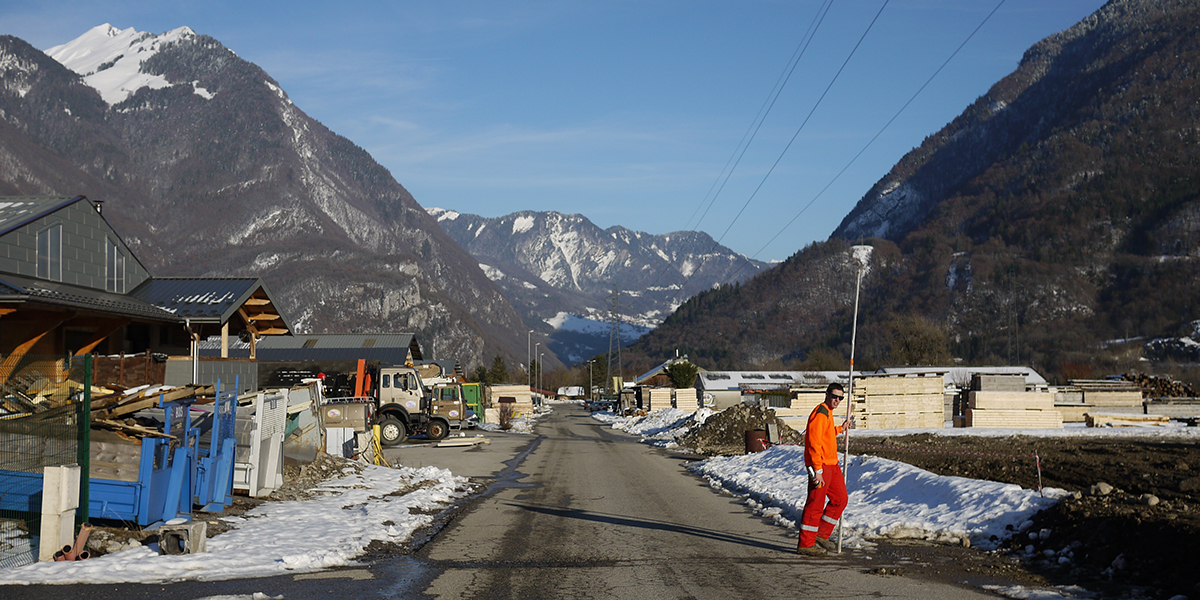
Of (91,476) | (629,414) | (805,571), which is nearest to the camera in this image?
(805,571)

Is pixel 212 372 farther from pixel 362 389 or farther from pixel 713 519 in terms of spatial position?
pixel 713 519

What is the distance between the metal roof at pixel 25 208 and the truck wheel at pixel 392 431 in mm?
11724

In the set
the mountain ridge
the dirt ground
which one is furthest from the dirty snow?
the mountain ridge

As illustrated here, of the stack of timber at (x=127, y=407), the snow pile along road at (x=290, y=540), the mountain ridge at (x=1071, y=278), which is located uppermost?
the mountain ridge at (x=1071, y=278)

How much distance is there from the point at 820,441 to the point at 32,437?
879 cm

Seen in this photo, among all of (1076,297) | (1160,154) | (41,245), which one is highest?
(1160,154)

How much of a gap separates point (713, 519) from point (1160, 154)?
7932 inches

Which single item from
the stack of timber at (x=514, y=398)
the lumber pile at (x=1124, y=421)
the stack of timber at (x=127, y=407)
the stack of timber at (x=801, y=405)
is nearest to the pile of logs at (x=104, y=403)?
the stack of timber at (x=127, y=407)

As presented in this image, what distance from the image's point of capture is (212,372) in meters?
26.4

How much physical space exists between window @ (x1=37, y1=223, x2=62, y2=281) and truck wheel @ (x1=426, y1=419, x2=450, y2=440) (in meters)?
13.7

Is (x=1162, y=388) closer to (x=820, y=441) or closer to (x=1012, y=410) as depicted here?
(x=1012, y=410)

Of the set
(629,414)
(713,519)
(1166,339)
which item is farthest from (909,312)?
(713,519)

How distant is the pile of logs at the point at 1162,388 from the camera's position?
54.5 meters

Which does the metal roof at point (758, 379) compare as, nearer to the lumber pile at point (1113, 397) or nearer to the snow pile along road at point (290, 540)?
the lumber pile at point (1113, 397)
